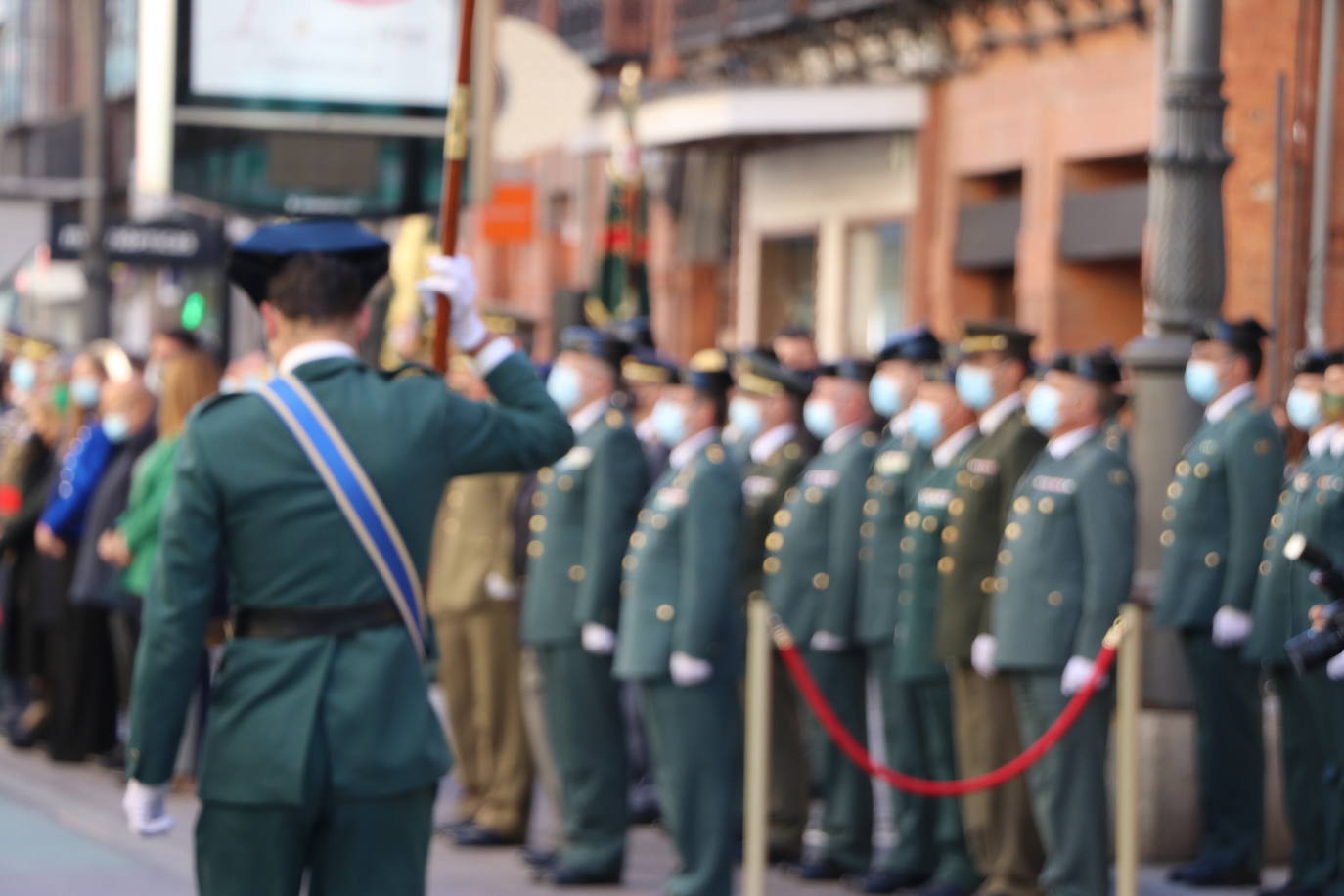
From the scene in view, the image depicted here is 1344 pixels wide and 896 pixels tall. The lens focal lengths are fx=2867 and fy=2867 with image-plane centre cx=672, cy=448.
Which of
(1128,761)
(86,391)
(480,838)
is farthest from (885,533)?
(86,391)

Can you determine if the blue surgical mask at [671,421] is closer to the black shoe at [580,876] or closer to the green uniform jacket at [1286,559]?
the black shoe at [580,876]

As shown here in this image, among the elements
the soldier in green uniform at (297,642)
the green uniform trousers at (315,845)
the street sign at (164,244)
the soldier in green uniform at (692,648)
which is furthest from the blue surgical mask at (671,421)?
the street sign at (164,244)

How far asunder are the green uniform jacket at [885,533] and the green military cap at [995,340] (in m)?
0.57

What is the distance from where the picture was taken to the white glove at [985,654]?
10.2 metres

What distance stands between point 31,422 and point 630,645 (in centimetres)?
660

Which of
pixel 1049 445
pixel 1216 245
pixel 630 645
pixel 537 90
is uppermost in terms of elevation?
pixel 537 90

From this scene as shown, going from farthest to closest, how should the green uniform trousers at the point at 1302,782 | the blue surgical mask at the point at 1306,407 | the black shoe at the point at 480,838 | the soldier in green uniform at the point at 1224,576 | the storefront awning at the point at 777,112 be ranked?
the storefront awning at the point at 777,112
the black shoe at the point at 480,838
the soldier in green uniform at the point at 1224,576
the blue surgical mask at the point at 1306,407
the green uniform trousers at the point at 1302,782

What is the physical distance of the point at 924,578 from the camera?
1078 centimetres

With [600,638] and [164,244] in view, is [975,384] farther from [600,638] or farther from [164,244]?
[164,244]

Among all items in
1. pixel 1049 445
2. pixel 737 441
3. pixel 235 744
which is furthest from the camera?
pixel 737 441

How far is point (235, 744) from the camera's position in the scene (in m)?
6.03

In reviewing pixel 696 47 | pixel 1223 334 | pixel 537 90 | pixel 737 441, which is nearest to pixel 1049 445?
pixel 1223 334

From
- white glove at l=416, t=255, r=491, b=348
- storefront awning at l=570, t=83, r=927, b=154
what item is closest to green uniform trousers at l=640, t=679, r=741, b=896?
white glove at l=416, t=255, r=491, b=348

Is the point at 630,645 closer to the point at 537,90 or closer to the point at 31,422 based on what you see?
the point at 31,422
